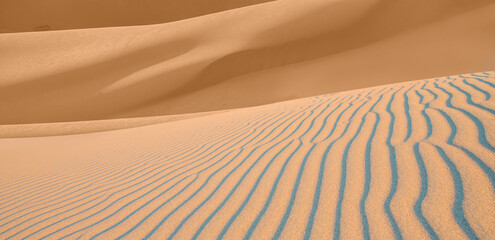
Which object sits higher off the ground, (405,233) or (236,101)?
(236,101)

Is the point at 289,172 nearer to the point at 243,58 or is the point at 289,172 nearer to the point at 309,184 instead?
the point at 309,184

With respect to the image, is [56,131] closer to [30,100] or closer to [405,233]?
[30,100]

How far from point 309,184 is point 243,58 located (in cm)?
1495

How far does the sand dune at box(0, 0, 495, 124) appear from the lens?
47.5 ft

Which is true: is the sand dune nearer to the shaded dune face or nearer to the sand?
the sand

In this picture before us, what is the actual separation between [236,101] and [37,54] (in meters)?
12.9

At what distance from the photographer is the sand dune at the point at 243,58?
47.5ft

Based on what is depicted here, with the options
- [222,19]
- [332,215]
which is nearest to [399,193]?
[332,215]

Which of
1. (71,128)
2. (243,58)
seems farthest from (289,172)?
(243,58)

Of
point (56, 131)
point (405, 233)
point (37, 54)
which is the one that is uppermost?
point (37, 54)

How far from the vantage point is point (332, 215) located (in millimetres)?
1932

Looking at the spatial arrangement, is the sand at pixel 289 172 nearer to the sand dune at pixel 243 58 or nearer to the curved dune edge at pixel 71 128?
the curved dune edge at pixel 71 128

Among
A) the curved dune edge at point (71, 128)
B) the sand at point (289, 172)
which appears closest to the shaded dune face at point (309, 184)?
the sand at point (289, 172)

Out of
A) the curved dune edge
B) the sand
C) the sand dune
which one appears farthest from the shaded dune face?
the sand dune
